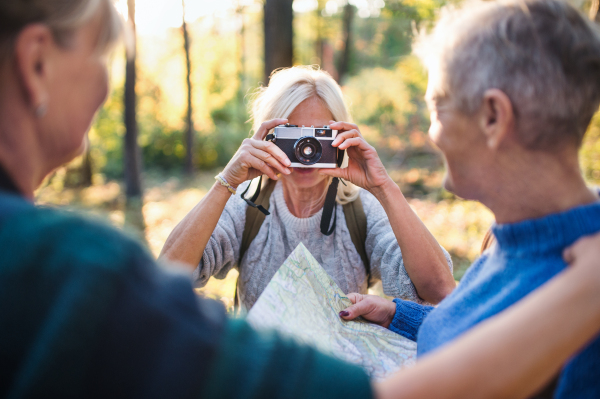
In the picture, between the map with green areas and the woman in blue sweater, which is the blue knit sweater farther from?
the map with green areas

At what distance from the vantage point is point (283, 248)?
7.52ft

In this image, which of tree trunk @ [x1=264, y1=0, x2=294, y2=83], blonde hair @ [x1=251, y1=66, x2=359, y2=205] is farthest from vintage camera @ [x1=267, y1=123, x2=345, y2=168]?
tree trunk @ [x1=264, y1=0, x2=294, y2=83]

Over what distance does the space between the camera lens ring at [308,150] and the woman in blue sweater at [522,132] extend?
1032 millimetres

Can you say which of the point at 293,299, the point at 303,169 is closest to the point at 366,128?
the point at 303,169

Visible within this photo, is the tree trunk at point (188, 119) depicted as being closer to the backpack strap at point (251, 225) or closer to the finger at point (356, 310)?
the backpack strap at point (251, 225)

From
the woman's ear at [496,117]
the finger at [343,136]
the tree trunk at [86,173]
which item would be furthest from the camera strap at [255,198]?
the tree trunk at [86,173]

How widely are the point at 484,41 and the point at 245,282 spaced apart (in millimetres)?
Result: 1774

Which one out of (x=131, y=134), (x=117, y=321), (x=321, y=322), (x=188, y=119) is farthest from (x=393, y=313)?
(x=188, y=119)

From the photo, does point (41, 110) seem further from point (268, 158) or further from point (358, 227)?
point (358, 227)

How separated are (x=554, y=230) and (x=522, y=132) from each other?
0.25 m

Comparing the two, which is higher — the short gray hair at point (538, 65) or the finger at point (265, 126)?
the short gray hair at point (538, 65)

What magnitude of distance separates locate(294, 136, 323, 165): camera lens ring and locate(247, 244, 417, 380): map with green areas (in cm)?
78

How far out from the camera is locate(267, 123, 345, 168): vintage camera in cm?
211

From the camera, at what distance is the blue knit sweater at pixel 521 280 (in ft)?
2.80
